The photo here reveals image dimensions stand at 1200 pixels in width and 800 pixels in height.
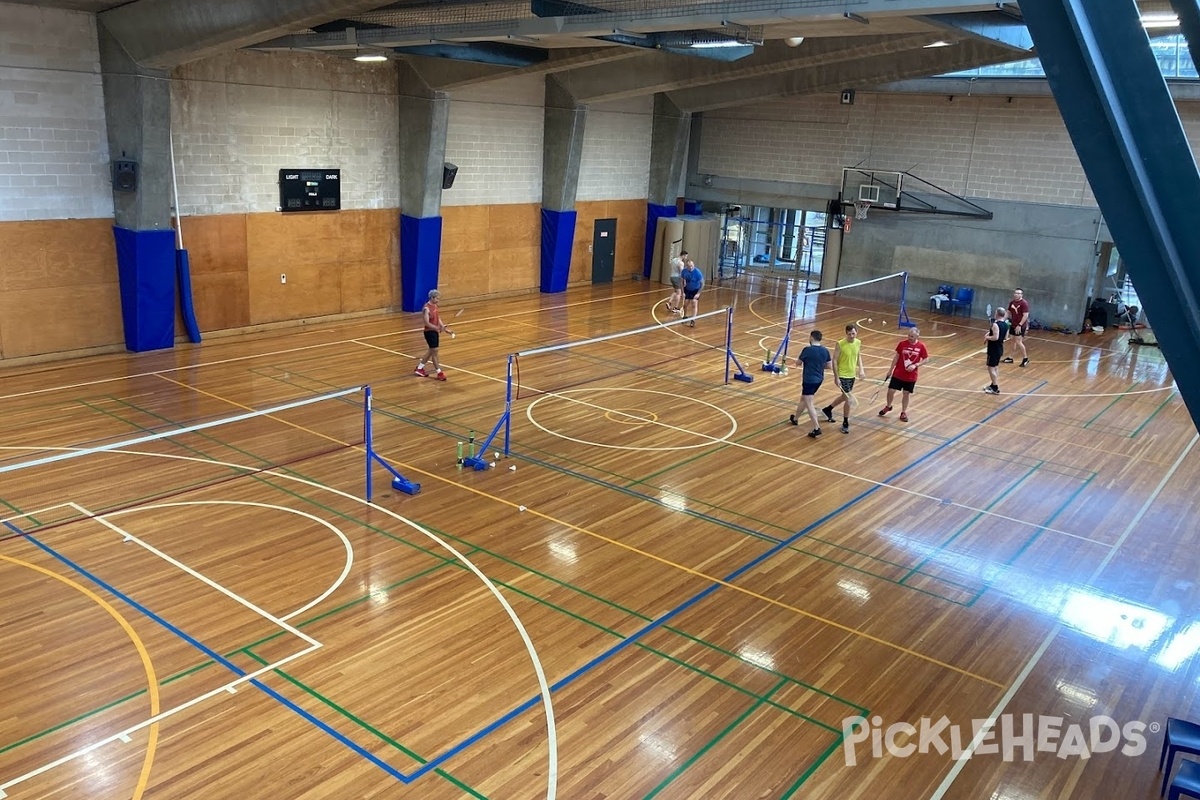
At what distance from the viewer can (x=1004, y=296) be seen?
2630 cm

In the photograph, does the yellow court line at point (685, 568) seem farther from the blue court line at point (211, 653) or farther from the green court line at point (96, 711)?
the green court line at point (96, 711)

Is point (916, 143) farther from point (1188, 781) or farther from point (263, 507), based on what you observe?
point (1188, 781)

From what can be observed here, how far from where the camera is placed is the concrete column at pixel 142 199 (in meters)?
16.5

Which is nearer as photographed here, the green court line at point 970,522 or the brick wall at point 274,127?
the green court line at point 970,522

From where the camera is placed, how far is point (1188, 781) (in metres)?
6.33

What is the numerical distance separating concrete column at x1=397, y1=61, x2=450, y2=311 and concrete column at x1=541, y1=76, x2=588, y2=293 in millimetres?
4087

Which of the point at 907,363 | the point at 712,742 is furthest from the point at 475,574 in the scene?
the point at 907,363

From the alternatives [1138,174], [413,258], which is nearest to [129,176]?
[413,258]

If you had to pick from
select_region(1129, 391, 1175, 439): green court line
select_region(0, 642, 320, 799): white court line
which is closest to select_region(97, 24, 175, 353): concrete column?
select_region(0, 642, 320, 799): white court line

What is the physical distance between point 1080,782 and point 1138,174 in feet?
15.2

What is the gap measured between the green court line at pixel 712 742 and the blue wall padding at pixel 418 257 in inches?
644

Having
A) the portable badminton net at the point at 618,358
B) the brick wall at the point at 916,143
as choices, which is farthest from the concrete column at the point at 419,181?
the brick wall at the point at 916,143

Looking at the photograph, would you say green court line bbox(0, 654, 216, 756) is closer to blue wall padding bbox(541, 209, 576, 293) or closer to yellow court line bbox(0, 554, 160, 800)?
yellow court line bbox(0, 554, 160, 800)

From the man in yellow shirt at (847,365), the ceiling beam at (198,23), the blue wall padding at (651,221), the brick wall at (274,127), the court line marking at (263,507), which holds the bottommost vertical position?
the court line marking at (263,507)
